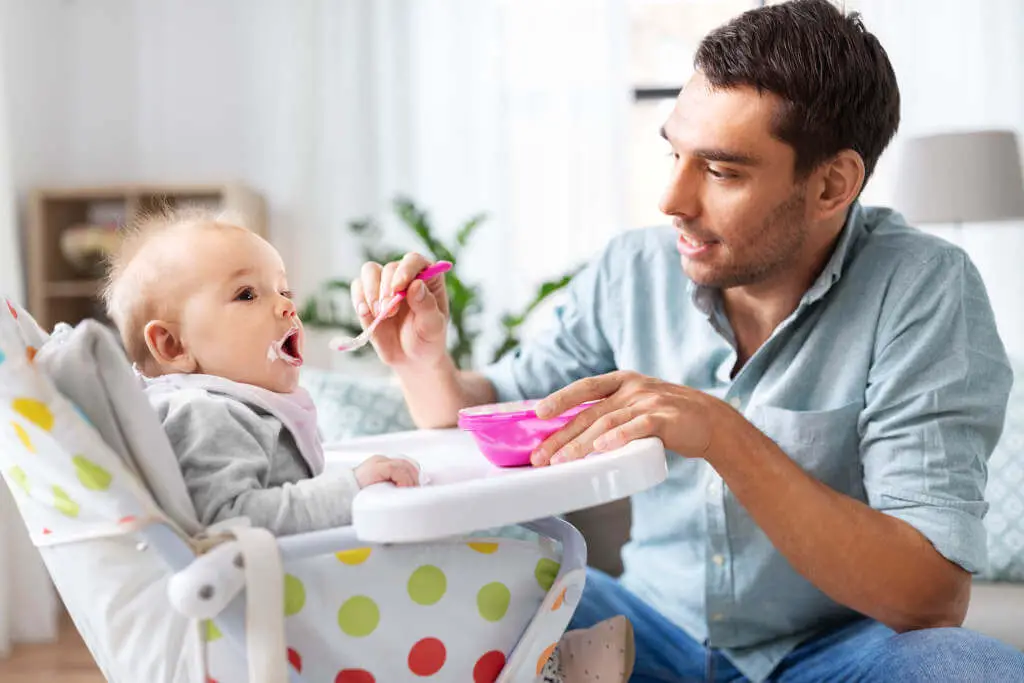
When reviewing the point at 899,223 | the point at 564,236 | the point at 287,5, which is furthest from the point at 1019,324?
the point at 287,5

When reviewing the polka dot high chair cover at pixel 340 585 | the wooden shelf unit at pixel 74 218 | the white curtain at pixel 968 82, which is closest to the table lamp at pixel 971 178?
the white curtain at pixel 968 82

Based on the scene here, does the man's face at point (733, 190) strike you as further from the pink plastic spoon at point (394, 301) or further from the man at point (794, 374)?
the pink plastic spoon at point (394, 301)

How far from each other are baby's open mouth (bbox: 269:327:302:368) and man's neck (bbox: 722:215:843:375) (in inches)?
27.0

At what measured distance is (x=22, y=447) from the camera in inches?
31.1

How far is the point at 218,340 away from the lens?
1063 millimetres

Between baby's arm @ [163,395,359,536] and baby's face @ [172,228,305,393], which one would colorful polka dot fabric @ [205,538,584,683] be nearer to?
baby's arm @ [163,395,359,536]

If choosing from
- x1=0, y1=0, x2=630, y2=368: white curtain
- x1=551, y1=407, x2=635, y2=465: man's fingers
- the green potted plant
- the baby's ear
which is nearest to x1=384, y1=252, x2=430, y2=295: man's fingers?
the baby's ear

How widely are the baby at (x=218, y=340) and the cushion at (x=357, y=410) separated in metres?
0.98

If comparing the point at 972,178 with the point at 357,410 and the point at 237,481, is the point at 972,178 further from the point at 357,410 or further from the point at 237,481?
the point at 237,481

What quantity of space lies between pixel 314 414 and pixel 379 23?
3.08m

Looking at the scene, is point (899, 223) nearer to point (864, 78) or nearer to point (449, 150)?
point (864, 78)

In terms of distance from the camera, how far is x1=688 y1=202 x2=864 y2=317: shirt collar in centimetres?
143

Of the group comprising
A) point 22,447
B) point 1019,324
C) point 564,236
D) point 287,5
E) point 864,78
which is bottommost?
point 1019,324

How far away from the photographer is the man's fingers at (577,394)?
0.97 metres
